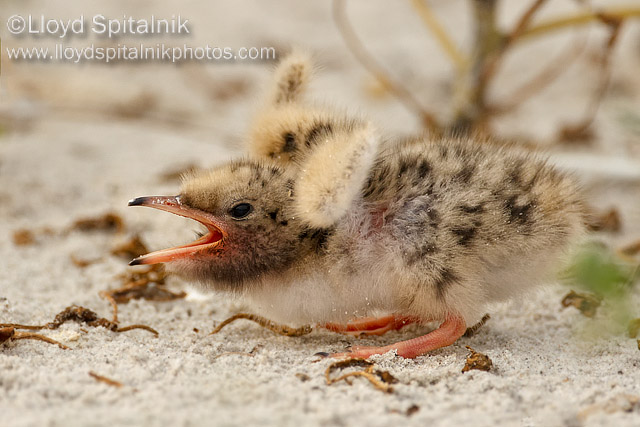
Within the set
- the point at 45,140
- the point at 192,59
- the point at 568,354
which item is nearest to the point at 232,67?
the point at 192,59

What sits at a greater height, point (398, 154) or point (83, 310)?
point (398, 154)

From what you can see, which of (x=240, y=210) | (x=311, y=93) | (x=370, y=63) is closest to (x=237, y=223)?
(x=240, y=210)

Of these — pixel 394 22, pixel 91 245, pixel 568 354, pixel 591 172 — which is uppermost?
pixel 394 22

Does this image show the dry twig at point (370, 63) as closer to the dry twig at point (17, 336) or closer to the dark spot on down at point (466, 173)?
the dark spot on down at point (466, 173)

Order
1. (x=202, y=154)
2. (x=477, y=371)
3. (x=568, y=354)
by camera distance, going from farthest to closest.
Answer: (x=202, y=154) → (x=568, y=354) → (x=477, y=371)

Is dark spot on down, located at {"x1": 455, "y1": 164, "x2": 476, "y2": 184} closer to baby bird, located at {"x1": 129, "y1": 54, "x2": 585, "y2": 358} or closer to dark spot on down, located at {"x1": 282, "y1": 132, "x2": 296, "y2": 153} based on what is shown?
baby bird, located at {"x1": 129, "y1": 54, "x2": 585, "y2": 358}

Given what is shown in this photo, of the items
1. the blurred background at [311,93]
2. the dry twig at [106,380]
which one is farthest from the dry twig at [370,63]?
the dry twig at [106,380]

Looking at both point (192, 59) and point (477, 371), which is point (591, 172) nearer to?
point (477, 371)

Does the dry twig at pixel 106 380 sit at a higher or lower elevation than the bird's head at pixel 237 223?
lower
